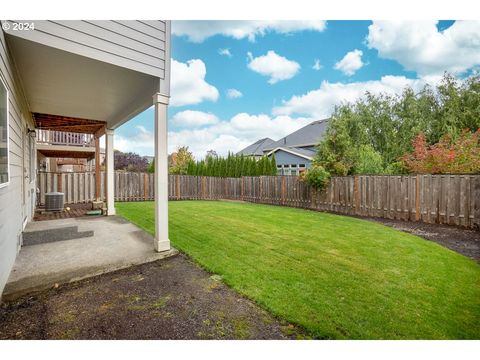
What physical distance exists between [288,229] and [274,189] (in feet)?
19.7

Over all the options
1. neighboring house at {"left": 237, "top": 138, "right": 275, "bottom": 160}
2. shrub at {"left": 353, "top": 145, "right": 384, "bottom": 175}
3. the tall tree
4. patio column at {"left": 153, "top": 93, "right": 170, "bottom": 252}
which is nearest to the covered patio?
patio column at {"left": 153, "top": 93, "right": 170, "bottom": 252}

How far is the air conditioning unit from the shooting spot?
7.71 m

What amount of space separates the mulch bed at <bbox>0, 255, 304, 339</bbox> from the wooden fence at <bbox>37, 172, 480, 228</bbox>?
20.9ft

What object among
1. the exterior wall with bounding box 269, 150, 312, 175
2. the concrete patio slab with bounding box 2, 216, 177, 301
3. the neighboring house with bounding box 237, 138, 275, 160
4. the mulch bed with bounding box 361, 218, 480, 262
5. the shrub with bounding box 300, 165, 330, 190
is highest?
the neighboring house with bounding box 237, 138, 275, 160

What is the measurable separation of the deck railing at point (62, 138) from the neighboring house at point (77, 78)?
5.88 meters

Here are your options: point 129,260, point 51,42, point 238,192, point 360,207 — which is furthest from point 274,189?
point 51,42

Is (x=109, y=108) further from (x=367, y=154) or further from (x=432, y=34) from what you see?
(x=367, y=154)

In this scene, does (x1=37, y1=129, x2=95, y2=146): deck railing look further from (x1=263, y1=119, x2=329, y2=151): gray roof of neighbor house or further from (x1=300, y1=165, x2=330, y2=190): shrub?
(x1=263, y1=119, x2=329, y2=151): gray roof of neighbor house

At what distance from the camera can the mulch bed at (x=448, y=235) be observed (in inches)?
173

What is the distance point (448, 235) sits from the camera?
5.34 metres

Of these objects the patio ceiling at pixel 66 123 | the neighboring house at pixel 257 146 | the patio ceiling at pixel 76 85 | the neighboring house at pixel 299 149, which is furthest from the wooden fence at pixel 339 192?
the neighboring house at pixel 257 146

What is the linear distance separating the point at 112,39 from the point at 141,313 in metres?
3.26

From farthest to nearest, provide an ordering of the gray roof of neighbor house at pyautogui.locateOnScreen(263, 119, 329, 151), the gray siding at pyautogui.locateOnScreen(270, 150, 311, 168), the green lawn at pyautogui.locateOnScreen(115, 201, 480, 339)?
the gray roof of neighbor house at pyautogui.locateOnScreen(263, 119, 329, 151), the gray siding at pyautogui.locateOnScreen(270, 150, 311, 168), the green lawn at pyautogui.locateOnScreen(115, 201, 480, 339)

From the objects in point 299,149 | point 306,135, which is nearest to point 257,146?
point 306,135
